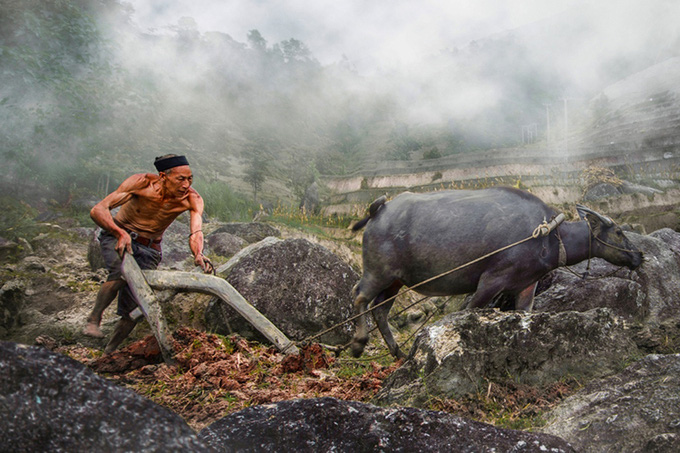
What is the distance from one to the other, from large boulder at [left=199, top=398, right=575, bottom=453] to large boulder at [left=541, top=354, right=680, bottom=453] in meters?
0.47

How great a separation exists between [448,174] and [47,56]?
16922 millimetres

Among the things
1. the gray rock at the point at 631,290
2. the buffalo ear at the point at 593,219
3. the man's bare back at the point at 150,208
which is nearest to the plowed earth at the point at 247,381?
the man's bare back at the point at 150,208

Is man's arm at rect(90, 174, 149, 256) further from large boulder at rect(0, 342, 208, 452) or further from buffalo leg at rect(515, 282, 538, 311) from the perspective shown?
buffalo leg at rect(515, 282, 538, 311)

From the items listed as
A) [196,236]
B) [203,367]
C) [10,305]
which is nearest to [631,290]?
[203,367]

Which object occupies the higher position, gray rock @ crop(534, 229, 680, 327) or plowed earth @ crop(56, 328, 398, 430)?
plowed earth @ crop(56, 328, 398, 430)

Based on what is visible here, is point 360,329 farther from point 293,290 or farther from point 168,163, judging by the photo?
point 168,163

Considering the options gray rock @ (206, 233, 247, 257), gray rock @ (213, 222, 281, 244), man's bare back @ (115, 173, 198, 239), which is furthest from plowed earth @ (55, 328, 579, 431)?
gray rock @ (213, 222, 281, 244)

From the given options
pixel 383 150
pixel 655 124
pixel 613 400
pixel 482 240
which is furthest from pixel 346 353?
pixel 655 124

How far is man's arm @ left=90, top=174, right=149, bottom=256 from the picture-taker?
4.43 meters

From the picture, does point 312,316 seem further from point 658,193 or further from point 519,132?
point 519,132

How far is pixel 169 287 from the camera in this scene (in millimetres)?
4656

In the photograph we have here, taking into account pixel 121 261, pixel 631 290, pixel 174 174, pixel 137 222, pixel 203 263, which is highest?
pixel 174 174

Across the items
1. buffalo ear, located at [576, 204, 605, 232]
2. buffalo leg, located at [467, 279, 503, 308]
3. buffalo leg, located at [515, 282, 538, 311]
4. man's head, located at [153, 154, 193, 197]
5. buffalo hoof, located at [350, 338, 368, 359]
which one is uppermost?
man's head, located at [153, 154, 193, 197]

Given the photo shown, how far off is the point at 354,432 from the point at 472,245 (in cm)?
292
